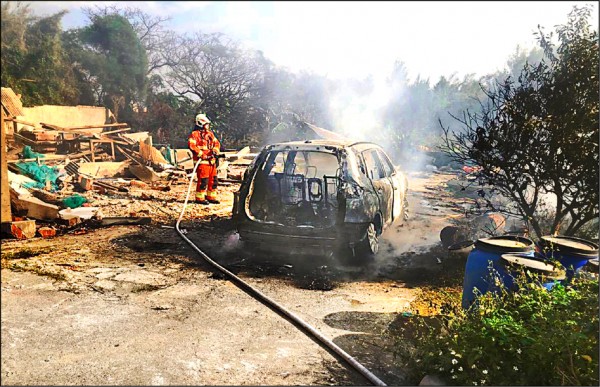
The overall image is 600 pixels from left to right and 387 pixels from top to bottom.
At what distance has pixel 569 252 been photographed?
3684 millimetres

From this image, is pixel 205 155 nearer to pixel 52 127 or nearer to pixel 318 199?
pixel 318 199

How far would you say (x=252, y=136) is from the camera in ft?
25.2

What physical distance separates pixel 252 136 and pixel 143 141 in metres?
4.63

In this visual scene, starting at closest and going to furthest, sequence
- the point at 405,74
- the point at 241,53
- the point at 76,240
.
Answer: the point at 76,240, the point at 241,53, the point at 405,74

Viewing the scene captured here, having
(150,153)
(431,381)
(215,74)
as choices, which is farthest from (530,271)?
(150,153)

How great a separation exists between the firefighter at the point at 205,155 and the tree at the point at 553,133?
4.49 m

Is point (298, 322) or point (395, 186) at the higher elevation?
point (395, 186)

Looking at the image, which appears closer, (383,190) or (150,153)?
(383,190)

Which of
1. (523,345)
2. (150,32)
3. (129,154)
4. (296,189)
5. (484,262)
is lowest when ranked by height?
(523,345)

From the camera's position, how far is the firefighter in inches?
296

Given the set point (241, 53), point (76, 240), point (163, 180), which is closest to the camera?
point (76, 240)

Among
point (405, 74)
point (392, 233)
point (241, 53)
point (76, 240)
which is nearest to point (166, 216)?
point (76, 240)

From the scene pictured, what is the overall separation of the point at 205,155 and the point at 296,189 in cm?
252

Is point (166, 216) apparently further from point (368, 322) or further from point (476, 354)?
point (476, 354)
